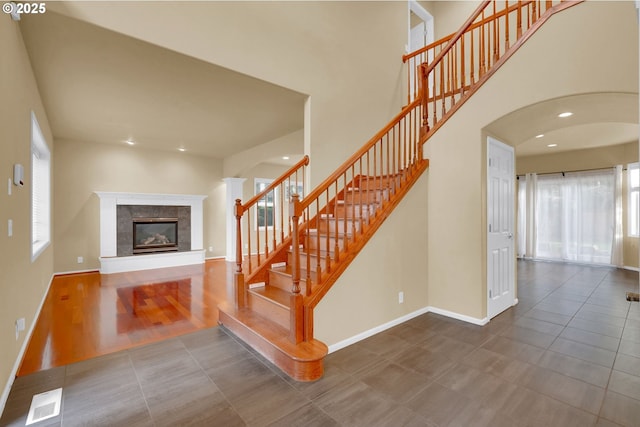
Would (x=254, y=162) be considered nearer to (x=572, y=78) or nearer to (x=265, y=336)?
(x=265, y=336)

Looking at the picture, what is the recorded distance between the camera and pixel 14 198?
2.34 metres

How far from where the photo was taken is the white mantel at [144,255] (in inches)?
244

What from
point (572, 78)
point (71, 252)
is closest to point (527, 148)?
point (572, 78)

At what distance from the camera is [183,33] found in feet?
8.90

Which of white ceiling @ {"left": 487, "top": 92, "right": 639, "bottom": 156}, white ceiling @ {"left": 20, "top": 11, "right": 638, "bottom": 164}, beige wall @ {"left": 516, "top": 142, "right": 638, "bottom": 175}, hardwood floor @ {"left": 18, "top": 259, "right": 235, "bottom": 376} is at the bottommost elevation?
hardwood floor @ {"left": 18, "top": 259, "right": 235, "bottom": 376}

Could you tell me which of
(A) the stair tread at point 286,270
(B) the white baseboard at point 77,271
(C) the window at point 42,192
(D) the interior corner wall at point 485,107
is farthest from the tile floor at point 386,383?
(B) the white baseboard at point 77,271

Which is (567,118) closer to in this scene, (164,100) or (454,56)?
(454,56)

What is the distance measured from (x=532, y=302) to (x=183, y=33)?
5.34 meters

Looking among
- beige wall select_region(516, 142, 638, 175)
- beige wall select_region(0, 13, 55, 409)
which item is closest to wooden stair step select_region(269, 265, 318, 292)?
→ beige wall select_region(0, 13, 55, 409)

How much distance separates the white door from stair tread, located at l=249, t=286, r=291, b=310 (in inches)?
92.9

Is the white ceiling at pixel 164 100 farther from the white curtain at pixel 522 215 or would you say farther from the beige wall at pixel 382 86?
the white curtain at pixel 522 215

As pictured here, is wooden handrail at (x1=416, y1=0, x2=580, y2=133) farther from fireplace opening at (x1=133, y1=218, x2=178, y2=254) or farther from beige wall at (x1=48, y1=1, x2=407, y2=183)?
fireplace opening at (x1=133, y1=218, x2=178, y2=254)

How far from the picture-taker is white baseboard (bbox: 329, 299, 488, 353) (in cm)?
269

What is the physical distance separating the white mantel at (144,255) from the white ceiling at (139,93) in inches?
51.5
